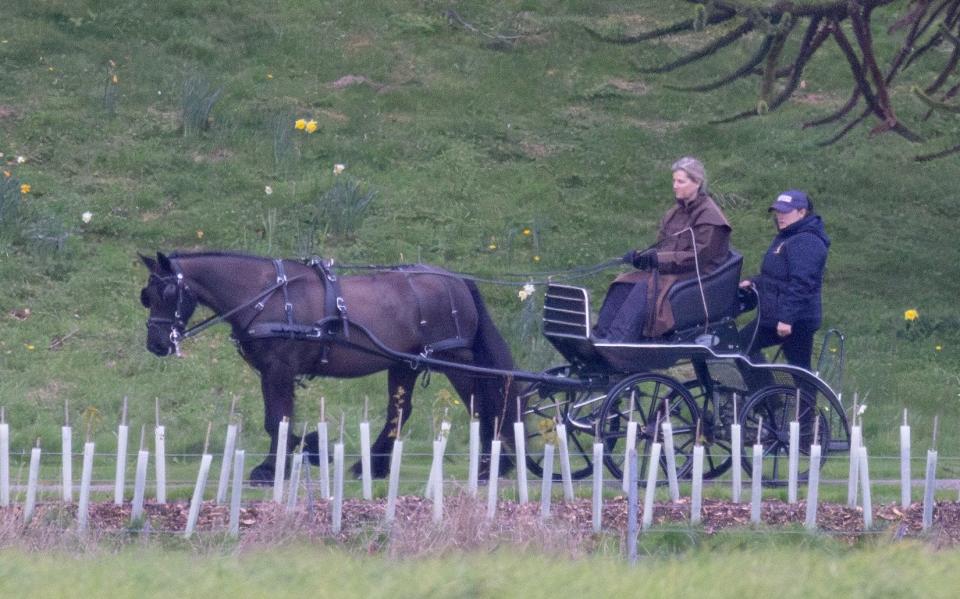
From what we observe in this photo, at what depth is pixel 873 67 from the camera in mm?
11047

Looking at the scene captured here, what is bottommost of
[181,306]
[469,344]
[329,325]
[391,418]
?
[391,418]

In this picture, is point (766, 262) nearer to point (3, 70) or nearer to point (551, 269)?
point (551, 269)

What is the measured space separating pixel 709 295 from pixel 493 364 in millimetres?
1586

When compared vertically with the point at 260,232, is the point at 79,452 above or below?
below

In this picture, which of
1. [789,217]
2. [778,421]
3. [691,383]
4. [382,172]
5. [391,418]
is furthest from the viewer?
[382,172]

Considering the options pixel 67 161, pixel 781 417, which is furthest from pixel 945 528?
pixel 67 161

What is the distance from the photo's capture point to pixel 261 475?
9180mm

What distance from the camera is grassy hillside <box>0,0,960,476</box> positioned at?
12.4 meters

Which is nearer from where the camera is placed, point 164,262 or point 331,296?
point 164,262

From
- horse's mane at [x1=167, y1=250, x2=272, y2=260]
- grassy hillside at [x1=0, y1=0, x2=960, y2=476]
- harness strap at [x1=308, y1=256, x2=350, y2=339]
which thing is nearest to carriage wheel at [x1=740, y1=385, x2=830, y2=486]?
grassy hillside at [x1=0, y1=0, x2=960, y2=476]

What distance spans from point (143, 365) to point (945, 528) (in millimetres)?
6969

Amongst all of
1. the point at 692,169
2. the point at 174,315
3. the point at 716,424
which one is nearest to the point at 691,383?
the point at 716,424

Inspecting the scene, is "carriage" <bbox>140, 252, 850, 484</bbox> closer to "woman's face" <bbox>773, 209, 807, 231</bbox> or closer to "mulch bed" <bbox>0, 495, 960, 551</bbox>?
"woman's face" <bbox>773, 209, 807, 231</bbox>

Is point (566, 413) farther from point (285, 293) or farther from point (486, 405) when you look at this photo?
point (285, 293)
